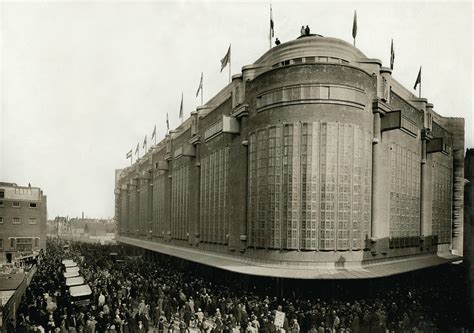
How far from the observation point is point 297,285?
2341 cm

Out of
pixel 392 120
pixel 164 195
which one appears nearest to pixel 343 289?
pixel 392 120

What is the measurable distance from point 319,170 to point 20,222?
185 ft

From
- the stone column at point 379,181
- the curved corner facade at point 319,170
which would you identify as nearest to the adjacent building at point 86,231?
the curved corner facade at point 319,170

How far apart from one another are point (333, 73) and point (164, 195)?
3431 cm

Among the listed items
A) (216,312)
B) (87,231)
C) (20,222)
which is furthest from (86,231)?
(216,312)

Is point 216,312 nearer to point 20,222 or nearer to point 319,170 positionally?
point 319,170

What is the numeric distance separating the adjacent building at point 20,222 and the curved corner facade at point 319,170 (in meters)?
38.8

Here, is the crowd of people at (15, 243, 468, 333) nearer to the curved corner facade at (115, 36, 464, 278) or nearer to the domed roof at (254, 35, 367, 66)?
the curved corner facade at (115, 36, 464, 278)

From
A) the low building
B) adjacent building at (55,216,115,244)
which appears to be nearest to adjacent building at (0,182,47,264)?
adjacent building at (55,216,115,244)

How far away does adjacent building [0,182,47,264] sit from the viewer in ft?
199

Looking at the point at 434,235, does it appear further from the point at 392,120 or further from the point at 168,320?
the point at 168,320

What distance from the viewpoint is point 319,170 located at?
24266 millimetres

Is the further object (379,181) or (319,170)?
(379,181)

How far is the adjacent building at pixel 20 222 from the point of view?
199 feet
